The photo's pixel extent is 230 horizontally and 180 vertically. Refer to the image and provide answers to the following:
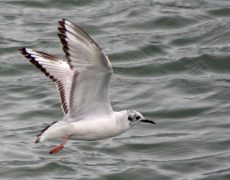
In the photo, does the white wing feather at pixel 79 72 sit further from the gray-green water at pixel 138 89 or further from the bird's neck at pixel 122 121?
the gray-green water at pixel 138 89

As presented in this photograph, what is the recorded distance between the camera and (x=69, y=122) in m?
9.14

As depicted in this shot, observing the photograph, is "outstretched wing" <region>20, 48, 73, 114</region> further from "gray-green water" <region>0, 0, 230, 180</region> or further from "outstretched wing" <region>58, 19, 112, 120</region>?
"gray-green water" <region>0, 0, 230, 180</region>

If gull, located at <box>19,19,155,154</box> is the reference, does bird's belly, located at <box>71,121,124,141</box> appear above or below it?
below

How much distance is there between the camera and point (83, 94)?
9023 millimetres

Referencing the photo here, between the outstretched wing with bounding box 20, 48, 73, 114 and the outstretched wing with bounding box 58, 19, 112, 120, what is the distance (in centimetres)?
16

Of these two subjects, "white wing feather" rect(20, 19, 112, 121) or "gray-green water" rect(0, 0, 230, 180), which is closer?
"white wing feather" rect(20, 19, 112, 121)

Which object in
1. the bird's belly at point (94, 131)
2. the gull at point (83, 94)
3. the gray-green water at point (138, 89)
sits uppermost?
the gull at point (83, 94)

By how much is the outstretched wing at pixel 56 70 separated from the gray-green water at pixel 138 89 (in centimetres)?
Result: 195

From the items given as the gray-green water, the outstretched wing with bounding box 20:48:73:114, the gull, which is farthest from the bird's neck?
the gray-green water

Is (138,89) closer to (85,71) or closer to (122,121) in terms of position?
(122,121)

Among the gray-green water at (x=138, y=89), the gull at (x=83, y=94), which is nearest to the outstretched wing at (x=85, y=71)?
the gull at (x=83, y=94)

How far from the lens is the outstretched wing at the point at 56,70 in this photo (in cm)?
928

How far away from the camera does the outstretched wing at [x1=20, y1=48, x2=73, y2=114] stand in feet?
30.5

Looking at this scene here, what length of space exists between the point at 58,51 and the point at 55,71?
463cm
